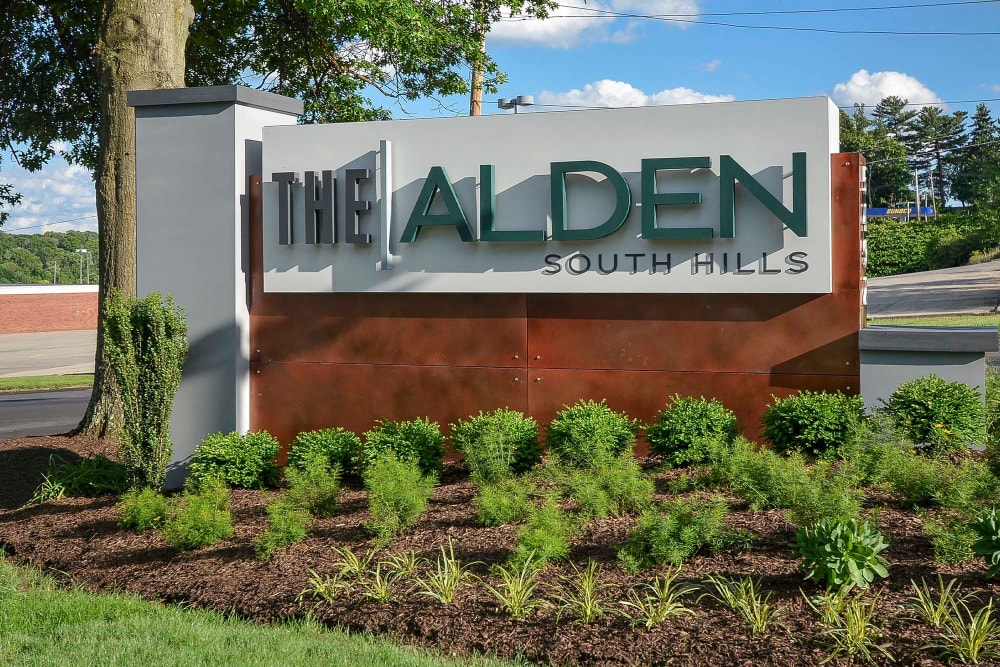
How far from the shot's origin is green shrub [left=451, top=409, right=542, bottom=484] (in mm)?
8234

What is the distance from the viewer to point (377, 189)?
9898mm

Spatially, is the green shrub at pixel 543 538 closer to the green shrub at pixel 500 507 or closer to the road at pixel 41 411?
the green shrub at pixel 500 507

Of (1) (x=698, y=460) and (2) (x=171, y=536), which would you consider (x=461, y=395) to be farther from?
(2) (x=171, y=536)

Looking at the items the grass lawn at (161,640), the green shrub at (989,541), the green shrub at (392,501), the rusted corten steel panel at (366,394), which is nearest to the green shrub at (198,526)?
the grass lawn at (161,640)

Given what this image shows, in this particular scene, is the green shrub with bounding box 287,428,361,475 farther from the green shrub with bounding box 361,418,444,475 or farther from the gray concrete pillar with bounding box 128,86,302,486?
the gray concrete pillar with bounding box 128,86,302,486

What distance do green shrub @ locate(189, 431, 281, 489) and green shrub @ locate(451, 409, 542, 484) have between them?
1.85 meters

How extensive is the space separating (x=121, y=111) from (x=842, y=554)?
10756 millimetres

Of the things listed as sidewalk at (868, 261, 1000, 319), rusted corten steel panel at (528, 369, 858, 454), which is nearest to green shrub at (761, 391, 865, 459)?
rusted corten steel panel at (528, 369, 858, 454)

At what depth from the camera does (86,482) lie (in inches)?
383

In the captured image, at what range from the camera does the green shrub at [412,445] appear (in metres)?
8.88

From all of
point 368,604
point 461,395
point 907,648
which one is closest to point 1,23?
point 461,395

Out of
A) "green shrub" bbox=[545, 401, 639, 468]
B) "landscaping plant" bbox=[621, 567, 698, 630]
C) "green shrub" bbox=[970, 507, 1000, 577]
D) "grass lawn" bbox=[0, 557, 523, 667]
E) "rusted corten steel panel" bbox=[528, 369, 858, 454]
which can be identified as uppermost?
"rusted corten steel panel" bbox=[528, 369, 858, 454]

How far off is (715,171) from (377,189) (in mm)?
3362

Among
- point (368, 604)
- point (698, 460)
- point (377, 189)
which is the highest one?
point (377, 189)
